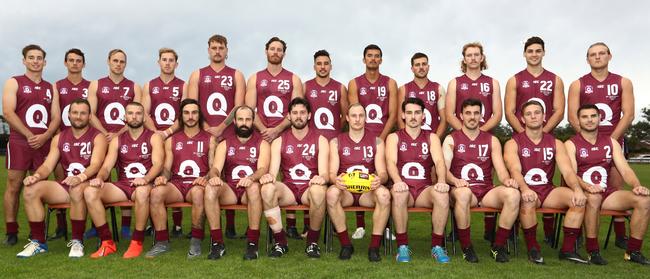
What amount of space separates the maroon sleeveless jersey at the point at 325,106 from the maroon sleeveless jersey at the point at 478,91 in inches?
59.4

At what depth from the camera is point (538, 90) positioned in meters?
6.56

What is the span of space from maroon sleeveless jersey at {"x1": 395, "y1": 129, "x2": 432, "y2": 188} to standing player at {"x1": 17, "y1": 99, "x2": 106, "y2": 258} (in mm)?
3269

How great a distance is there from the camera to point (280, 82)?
Result: 22.5ft

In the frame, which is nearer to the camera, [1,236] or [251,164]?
[251,164]

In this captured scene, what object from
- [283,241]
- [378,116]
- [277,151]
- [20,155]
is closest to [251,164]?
[277,151]

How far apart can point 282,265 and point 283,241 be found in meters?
0.56

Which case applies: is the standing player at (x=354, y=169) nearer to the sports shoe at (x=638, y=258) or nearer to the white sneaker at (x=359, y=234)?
the white sneaker at (x=359, y=234)

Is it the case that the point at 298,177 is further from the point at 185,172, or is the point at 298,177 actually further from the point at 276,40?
the point at 276,40

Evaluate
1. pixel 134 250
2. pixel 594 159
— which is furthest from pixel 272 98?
pixel 594 159

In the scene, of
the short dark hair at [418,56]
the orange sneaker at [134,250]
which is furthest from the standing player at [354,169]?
the orange sneaker at [134,250]

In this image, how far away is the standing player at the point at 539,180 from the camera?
5297 millimetres

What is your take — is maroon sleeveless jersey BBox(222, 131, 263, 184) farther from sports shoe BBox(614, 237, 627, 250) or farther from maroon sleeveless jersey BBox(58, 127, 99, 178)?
sports shoe BBox(614, 237, 627, 250)

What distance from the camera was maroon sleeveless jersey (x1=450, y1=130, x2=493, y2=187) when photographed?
5.71 meters

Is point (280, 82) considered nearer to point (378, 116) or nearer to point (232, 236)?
point (378, 116)
